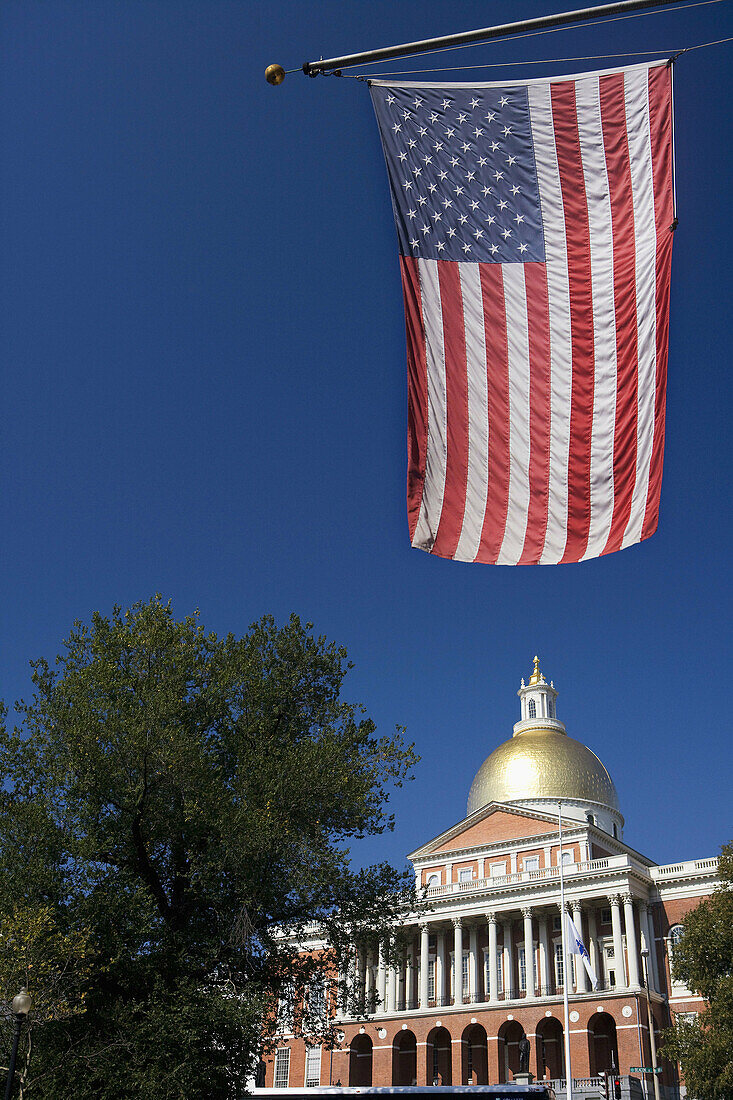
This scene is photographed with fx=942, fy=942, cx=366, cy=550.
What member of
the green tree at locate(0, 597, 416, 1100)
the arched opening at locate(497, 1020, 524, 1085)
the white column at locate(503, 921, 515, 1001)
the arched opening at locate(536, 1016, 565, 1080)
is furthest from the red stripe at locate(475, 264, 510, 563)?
the white column at locate(503, 921, 515, 1001)

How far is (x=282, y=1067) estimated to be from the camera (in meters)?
68.1

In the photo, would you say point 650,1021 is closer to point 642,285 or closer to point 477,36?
point 642,285

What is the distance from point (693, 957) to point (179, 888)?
23045 millimetres

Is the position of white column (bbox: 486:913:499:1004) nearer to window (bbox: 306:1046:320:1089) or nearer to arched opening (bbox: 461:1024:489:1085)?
arched opening (bbox: 461:1024:489:1085)

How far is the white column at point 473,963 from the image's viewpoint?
63531 millimetres

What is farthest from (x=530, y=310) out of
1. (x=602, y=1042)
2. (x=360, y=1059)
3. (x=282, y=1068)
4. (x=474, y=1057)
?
(x=282, y=1068)

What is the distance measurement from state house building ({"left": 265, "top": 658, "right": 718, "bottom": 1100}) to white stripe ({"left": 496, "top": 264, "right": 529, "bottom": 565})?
47.5 meters

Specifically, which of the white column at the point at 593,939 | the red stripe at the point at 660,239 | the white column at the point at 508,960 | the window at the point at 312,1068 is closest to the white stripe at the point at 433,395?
the red stripe at the point at 660,239

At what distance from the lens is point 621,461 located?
1068 cm

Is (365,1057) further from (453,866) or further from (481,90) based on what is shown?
(481,90)

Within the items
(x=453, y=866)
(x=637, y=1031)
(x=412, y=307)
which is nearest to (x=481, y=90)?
(x=412, y=307)

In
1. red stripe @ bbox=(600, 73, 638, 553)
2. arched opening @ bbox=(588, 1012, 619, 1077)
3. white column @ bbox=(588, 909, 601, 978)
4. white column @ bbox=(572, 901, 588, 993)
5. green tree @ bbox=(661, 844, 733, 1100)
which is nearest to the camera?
red stripe @ bbox=(600, 73, 638, 553)

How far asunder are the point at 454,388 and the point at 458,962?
60.8m

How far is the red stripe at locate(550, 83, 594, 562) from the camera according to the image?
35.3ft
